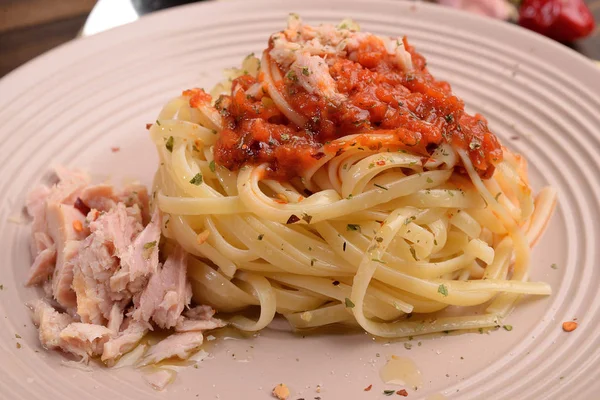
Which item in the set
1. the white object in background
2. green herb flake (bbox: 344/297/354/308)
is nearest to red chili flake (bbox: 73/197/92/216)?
green herb flake (bbox: 344/297/354/308)

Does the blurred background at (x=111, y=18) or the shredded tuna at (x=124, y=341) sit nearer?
the shredded tuna at (x=124, y=341)

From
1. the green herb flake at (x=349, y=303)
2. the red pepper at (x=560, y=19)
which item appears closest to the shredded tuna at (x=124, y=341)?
the green herb flake at (x=349, y=303)

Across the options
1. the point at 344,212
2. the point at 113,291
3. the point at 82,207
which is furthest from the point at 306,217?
the point at 82,207

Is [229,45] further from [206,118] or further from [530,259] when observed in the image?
[530,259]

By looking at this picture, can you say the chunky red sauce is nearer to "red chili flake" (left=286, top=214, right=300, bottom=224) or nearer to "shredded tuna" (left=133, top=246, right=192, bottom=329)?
"red chili flake" (left=286, top=214, right=300, bottom=224)

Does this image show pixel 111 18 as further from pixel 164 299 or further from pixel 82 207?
pixel 164 299

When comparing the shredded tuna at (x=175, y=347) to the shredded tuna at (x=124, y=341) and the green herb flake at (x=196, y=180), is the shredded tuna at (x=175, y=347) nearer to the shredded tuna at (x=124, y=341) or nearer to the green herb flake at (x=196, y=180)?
the shredded tuna at (x=124, y=341)

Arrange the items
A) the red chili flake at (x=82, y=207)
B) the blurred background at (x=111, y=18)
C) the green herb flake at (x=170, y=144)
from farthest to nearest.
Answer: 1. the blurred background at (x=111, y=18)
2. the red chili flake at (x=82, y=207)
3. the green herb flake at (x=170, y=144)
